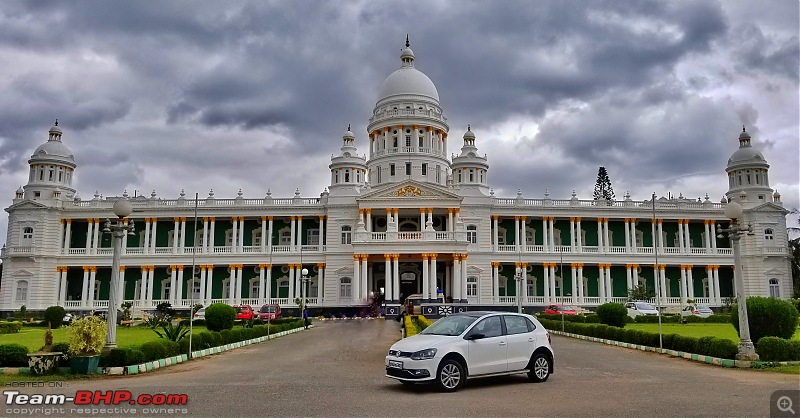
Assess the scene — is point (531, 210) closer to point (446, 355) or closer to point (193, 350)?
point (193, 350)

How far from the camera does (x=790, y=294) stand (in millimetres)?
57156

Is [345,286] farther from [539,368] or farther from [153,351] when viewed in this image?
[539,368]

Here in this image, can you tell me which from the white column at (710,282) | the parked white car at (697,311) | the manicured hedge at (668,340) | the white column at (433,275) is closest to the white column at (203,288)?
the white column at (433,275)

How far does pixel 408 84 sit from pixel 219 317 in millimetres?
41287

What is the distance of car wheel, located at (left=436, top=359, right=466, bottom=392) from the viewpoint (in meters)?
12.2

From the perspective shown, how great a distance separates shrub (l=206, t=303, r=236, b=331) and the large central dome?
131 feet

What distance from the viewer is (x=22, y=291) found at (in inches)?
2156

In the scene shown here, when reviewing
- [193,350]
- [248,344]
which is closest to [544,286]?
[248,344]

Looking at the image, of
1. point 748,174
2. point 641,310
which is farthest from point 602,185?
point 641,310

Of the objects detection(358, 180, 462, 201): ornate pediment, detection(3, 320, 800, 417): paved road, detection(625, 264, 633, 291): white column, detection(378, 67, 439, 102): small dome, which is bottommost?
detection(3, 320, 800, 417): paved road

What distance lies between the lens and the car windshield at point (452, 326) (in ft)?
42.6

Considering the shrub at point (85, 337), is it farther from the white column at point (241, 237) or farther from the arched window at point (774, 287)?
the arched window at point (774, 287)

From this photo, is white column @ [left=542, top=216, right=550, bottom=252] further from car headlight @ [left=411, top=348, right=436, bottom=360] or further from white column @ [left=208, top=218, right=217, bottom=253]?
car headlight @ [left=411, top=348, right=436, bottom=360]

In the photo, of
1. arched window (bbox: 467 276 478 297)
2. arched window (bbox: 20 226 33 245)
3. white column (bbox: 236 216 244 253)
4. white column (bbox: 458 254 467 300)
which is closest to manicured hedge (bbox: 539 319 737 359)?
white column (bbox: 458 254 467 300)
